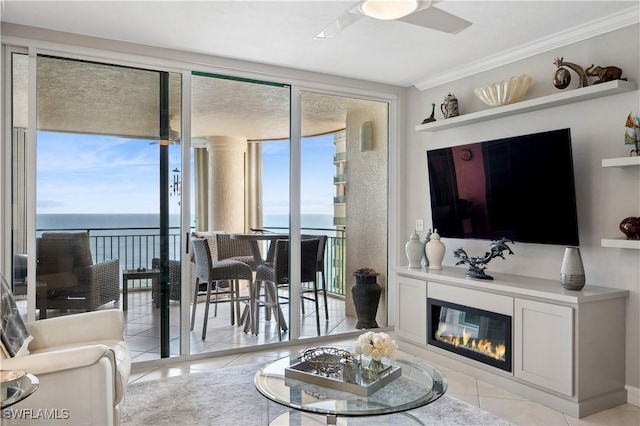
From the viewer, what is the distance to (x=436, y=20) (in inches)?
95.2

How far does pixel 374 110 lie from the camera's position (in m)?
4.79

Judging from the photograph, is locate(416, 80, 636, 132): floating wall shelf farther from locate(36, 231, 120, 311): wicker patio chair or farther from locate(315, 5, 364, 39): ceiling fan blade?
locate(36, 231, 120, 311): wicker patio chair

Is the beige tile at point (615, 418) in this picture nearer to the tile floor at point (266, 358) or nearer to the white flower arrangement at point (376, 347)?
the tile floor at point (266, 358)

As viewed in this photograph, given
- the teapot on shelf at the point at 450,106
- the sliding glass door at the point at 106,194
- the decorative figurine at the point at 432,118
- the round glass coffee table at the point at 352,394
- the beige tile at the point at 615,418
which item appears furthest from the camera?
the decorative figurine at the point at 432,118

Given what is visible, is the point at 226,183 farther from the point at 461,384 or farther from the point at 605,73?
the point at 605,73

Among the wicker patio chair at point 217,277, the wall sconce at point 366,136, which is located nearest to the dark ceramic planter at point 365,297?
the wicker patio chair at point 217,277

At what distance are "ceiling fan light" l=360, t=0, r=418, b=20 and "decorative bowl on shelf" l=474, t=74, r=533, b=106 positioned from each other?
168 centimetres

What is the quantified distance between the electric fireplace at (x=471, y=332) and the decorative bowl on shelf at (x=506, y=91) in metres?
1.63

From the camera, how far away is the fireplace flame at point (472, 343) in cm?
334

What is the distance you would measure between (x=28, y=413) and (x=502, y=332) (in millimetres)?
2864

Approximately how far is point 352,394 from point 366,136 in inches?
120

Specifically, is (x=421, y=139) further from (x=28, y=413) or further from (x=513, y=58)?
(x=28, y=413)

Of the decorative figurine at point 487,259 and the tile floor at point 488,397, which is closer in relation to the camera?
the tile floor at point 488,397

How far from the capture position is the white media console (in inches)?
111
